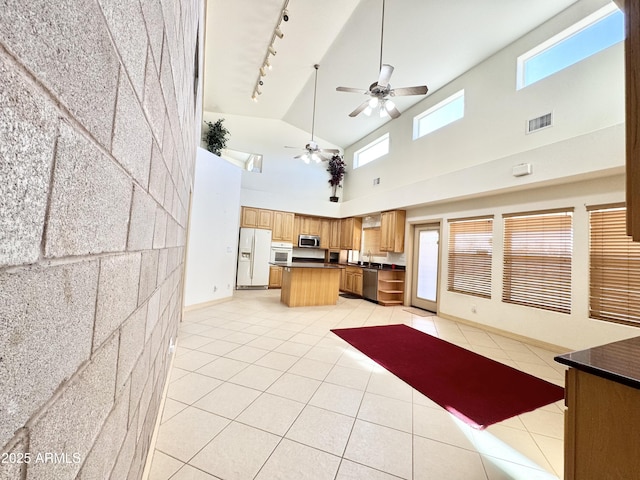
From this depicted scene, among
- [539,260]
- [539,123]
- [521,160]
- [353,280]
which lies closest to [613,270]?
[539,260]

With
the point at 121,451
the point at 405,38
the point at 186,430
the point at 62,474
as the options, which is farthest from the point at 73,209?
the point at 405,38

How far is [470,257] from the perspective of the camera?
470 centimetres

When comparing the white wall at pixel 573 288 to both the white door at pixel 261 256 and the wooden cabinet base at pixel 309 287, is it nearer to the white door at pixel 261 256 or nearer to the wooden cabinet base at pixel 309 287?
the wooden cabinet base at pixel 309 287

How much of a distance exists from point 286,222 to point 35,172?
734 centimetres

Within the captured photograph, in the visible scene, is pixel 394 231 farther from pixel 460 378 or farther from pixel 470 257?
pixel 460 378

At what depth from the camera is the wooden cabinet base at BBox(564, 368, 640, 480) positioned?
3.02 feet

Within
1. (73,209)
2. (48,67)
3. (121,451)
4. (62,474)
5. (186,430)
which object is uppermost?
(48,67)

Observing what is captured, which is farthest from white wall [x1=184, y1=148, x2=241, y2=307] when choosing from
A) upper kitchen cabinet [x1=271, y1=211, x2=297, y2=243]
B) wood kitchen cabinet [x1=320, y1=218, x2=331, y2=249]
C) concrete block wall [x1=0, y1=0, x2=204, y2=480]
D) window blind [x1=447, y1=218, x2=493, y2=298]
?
window blind [x1=447, y1=218, x2=493, y2=298]

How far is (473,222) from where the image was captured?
184 inches

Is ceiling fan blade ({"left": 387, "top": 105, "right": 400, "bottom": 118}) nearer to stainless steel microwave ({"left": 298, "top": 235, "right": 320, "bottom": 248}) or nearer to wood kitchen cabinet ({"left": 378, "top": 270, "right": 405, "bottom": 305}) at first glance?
wood kitchen cabinet ({"left": 378, "top": 270, "right": 405, "bottom": 305})

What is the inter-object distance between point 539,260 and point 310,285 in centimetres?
392

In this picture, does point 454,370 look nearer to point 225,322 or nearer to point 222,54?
point 225,322

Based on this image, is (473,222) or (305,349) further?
(473,222)

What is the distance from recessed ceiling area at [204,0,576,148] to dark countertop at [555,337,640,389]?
14.4ft
